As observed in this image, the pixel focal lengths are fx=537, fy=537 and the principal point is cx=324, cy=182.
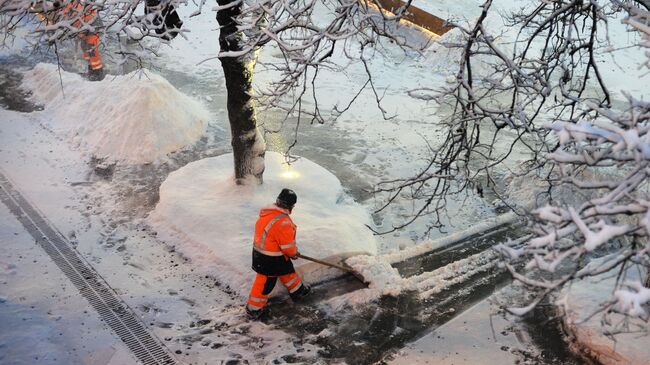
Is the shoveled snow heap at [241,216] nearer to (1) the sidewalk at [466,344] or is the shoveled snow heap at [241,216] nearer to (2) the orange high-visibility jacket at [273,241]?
(2) the orange high-visibility jacket at [273,241]

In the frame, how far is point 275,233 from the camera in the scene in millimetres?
5730

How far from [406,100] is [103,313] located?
8.47 m

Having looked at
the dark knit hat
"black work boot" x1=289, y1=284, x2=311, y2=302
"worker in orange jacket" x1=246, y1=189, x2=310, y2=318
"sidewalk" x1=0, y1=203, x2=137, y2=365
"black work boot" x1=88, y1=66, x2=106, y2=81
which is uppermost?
the dark knit hat

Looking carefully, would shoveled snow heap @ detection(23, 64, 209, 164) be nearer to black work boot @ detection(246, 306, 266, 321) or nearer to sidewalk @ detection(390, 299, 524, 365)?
black work boot @ detection(246, 306, 266, 321)

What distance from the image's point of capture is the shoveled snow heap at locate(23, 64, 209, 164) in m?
9.40

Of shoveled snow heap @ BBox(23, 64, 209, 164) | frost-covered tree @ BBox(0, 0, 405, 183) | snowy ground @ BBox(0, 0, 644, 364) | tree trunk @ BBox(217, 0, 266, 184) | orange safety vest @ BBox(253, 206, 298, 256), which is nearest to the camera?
frost-covered tree @ BBox(0, 0, 405, 183)

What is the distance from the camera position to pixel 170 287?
20.7 ft

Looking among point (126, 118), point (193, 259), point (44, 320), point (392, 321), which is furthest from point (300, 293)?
point (126, 118)

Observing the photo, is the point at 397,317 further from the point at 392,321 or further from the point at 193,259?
the point at 193,259

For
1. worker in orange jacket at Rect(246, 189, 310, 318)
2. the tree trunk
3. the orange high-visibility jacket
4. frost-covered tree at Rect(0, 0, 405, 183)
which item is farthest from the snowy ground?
frost-covered tree at Rect(0, 0, 405, 183)

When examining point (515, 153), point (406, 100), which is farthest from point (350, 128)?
point (515, 153)

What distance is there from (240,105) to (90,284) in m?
2.93

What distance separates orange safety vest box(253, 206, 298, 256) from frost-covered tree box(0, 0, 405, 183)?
3.67 ft

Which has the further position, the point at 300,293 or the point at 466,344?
the point at 300,293
